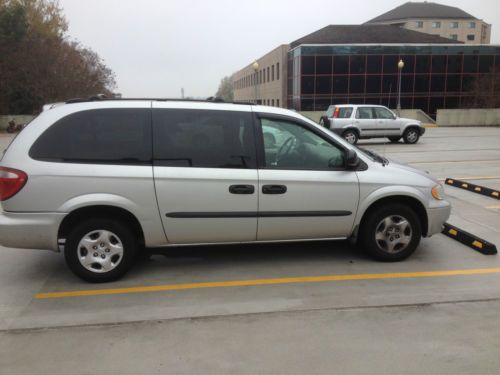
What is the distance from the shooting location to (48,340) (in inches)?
138

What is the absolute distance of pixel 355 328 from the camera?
144 inches

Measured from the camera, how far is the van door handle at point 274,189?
15.3 feet

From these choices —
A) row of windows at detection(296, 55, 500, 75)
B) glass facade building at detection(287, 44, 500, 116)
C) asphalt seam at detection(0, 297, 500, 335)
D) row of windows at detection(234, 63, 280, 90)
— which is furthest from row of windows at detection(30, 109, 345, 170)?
row of windows at detection(234, 63, 280, 90)

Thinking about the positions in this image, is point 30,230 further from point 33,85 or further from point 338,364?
point 33,85

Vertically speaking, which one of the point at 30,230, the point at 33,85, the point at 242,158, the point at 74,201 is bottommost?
the point at 30,230

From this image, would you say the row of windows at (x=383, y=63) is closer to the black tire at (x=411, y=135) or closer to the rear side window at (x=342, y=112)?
the black tire at (x=411, y=135)

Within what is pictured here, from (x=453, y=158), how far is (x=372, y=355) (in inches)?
520

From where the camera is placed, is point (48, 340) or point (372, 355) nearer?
point (372, 355)

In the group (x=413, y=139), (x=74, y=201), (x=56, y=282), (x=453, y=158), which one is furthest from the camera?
(x=413, y=139)

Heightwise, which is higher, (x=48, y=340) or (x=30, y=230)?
(x=30, y=230)

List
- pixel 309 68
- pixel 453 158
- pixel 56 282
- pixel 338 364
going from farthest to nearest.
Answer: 1. pixel 309 68
2. pixel 453 158
3. pixel 56 282
4. pixel 338 364

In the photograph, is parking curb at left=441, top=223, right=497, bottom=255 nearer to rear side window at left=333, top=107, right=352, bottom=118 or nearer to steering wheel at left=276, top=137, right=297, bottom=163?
steering wheel at left=276, top=137, right=297, bottom=163

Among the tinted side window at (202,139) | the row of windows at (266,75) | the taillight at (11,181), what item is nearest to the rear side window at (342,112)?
the tinted side window at (202,139)

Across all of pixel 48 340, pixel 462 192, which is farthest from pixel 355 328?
pixel 462 192
